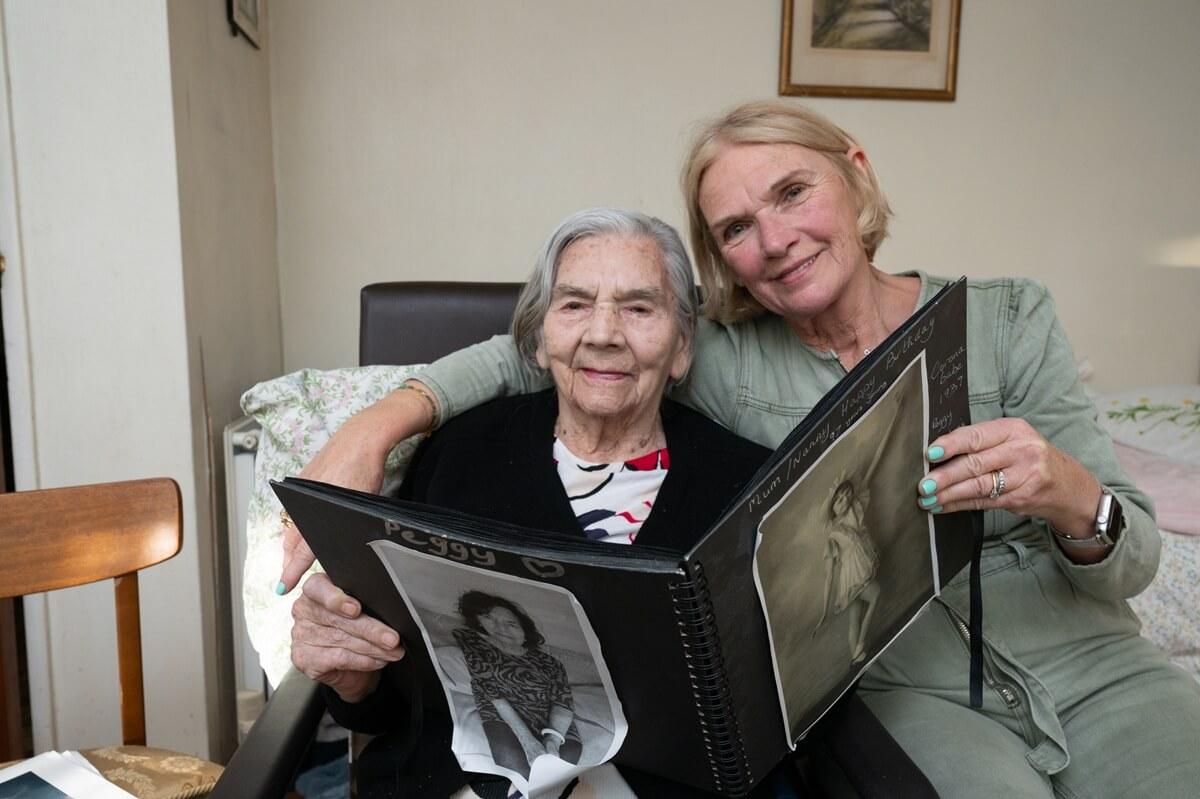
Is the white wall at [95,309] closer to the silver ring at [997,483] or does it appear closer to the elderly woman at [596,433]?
the elderly woman at [596,433]

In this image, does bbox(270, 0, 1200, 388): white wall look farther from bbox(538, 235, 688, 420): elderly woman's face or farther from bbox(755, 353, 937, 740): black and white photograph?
bbox(755, 353, 937, 740): black and white photograph

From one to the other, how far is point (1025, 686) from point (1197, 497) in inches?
41.0

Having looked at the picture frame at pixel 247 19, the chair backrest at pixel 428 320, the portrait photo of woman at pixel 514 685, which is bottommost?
the portrait photo of woman at pixel 514 685

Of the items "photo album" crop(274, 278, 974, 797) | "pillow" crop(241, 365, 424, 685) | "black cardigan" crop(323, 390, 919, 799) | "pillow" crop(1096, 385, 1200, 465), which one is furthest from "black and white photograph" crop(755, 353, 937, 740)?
"pillow" crop(1096, 385, 1200, 465)

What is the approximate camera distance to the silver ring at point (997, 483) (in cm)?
85

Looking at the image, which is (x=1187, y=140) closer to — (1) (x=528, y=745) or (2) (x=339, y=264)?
(2) (x=339, y=264)

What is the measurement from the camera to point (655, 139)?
229 cm

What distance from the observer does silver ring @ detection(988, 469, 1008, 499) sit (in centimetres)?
85

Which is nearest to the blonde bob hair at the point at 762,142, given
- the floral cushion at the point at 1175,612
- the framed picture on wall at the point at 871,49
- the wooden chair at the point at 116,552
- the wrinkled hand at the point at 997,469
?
the wrinkled hand at the point at 997,469

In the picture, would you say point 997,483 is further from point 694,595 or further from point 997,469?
point 694,595

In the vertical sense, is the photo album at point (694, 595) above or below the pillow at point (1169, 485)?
above

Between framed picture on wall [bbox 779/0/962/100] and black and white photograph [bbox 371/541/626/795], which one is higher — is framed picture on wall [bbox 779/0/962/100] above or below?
above

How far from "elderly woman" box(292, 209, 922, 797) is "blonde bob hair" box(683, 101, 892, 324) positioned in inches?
3.4

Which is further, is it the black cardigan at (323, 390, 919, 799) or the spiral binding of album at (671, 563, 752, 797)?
the black cardigan at (323, 390, 919, 799)
